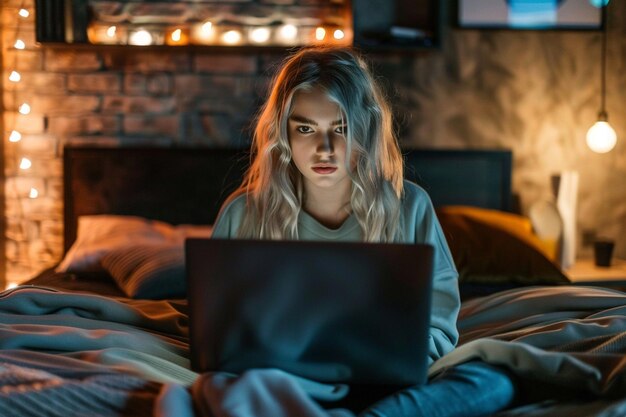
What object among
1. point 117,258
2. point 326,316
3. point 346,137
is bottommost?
point 117,258

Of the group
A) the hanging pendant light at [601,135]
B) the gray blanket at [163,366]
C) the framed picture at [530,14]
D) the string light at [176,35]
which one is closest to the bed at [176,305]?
the gray blanket at [163,366]

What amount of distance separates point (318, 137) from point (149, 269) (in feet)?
3.54

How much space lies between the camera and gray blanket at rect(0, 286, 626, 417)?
1.17m

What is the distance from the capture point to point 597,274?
331 cm

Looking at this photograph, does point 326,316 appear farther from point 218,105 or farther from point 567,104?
point 567,104

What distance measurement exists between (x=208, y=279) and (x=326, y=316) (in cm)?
19

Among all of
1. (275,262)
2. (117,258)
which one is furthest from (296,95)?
(117,258)

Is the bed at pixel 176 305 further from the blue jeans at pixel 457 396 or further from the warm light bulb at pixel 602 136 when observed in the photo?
the warm light bulb at pixel 602 136

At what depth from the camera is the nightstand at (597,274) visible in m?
3.18

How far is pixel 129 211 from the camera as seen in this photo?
3.43m

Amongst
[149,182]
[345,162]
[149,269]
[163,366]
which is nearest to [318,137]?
[345,162]

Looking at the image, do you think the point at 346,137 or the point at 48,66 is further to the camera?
the point at 48,66

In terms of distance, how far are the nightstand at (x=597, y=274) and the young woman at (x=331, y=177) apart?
59.2 inches

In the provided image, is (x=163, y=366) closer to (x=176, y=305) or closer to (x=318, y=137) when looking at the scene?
(x=318, y=137)
